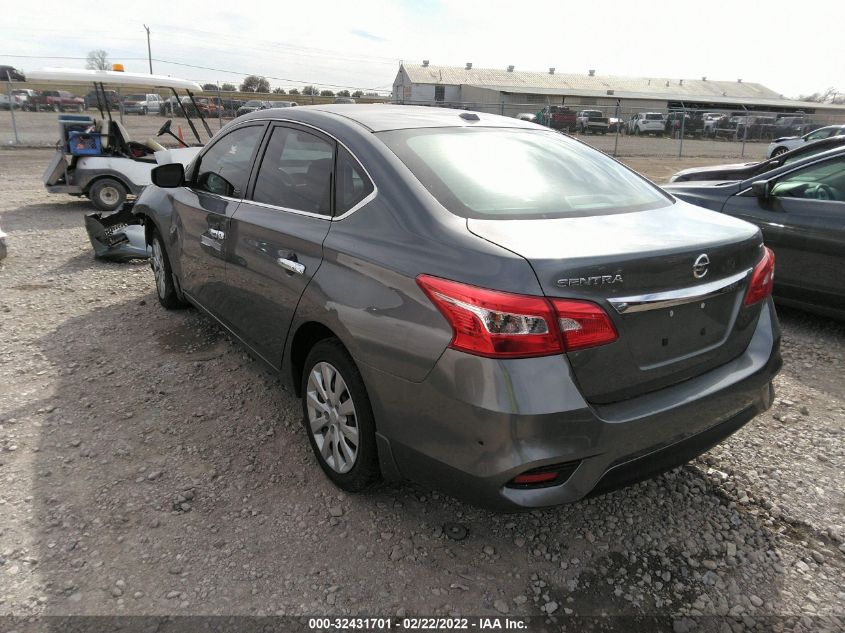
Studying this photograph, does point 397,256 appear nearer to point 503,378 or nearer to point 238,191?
point 503,378

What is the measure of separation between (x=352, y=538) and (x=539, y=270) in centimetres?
143

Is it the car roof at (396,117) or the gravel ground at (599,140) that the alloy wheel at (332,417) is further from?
the gravel ground at (599,140)

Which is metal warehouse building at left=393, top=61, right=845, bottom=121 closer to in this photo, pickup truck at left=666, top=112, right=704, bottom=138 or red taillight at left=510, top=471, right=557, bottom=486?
pickup truck at left=666, top=112, right=704, bottom=138

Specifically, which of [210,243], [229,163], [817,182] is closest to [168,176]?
[229,163]

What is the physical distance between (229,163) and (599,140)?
28.3 metres

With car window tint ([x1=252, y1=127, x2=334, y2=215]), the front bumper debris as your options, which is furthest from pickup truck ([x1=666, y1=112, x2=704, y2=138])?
car window tint ([x1=252, y1=127, x2=334, y2=215])

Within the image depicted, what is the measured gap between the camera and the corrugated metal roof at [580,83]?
59.3m

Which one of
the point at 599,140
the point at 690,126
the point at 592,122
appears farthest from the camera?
the point at 592,122

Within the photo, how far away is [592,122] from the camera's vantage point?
3231 cm

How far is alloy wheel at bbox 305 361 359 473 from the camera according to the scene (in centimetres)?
270

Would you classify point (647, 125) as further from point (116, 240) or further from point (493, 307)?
point (493, 307)

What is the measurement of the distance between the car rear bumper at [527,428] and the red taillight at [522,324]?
0.05 meters

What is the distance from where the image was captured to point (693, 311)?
2322 millimetres

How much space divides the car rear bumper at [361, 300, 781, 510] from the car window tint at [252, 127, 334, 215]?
989mm
